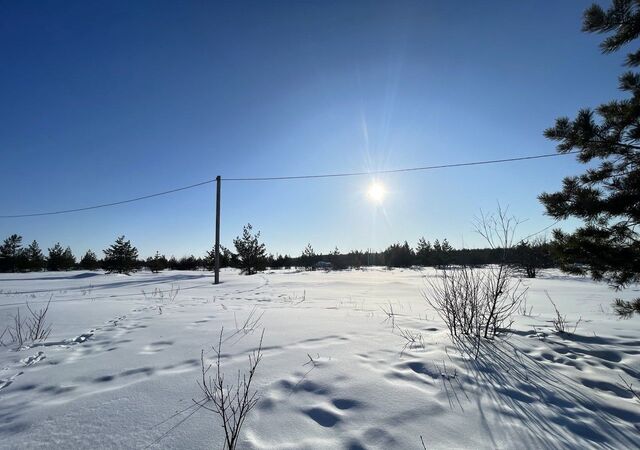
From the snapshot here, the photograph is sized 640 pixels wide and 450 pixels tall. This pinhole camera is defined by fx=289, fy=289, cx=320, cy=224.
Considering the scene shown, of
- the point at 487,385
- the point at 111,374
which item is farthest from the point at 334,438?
the point at 111,374

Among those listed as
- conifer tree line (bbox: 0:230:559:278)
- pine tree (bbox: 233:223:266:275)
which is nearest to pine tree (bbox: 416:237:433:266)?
conifer tree line (bbox: 0:230:559:278)

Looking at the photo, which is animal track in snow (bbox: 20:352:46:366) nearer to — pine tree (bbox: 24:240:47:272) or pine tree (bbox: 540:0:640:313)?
pine tree (bbox: 540:0:640:313)

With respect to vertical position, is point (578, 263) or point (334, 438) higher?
point (578, 263)

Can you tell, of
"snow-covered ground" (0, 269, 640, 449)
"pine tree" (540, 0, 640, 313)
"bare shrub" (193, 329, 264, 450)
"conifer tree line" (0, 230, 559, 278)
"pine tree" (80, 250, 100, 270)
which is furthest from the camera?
"pine tree" (80, 250, 100, 270)

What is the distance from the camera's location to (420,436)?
5.43ft

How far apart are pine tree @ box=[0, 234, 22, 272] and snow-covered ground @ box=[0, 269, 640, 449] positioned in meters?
43.1

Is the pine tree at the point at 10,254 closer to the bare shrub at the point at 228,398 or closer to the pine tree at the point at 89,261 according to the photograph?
the pine tree at the point at 89,261

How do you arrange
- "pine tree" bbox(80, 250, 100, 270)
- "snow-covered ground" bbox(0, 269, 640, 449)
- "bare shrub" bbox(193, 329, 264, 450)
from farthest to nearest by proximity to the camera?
"pine tree" bbox(80, 250, 100, 270) < "bare shrub" bbox(193, 329, 264, 450) < "snow-covered ground" bbox(0, 269, 640, 449)

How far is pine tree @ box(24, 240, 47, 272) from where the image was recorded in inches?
1350

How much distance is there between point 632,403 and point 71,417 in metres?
3.89

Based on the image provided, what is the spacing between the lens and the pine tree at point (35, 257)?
34281 millimetres

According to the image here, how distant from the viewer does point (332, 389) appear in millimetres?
2213

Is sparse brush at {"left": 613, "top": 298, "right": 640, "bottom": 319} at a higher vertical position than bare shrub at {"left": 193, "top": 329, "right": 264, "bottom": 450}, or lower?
higher

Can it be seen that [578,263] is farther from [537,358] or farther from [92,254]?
[92,254]
